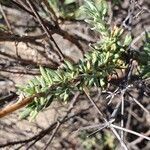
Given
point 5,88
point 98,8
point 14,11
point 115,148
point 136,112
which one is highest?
point 14,11

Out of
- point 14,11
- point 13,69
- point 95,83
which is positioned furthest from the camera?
point 14,11

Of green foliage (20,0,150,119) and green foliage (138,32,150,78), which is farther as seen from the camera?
green foliage (138,32,150,78)

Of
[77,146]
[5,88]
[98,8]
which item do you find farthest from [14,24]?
[98,8]

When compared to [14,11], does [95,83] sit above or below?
below

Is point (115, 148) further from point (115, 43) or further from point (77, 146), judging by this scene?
point (115, 43)

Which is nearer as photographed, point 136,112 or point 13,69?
point 13,69

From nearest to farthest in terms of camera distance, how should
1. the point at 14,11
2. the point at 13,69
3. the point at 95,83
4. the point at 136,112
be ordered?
the point at 95,83
the point at 13,69
the point at 136,112
the point at 14,11

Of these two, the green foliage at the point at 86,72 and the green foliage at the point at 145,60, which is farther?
the green foliage at the point at 145,60
